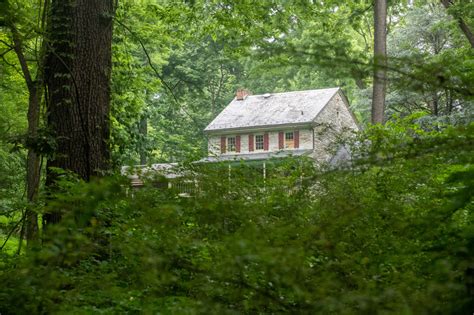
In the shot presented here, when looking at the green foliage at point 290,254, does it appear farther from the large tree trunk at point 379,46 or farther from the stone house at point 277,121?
the stone house at point 277,121

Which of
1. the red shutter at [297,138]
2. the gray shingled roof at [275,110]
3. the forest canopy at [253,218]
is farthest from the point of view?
the gray shingled roof at [275,110]

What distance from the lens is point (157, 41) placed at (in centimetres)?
1700

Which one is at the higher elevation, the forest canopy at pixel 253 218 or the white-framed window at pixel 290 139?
the white-framed window at pixel 290 139

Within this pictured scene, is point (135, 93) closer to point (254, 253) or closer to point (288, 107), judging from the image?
point (254, 253)

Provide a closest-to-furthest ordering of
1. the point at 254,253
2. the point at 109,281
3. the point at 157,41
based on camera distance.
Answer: the point at 254,253 → the point at 109,281 → the point at 157,41

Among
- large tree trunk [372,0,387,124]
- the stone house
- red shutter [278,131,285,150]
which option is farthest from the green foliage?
A: red shutter [278,131,285,150]

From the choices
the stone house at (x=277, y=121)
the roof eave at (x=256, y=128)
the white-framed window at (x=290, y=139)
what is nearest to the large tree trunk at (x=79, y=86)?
the stone house at (x=277, y=121)

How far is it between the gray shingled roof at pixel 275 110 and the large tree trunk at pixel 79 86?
3275 centimetres

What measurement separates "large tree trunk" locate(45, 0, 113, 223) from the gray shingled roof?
107ft

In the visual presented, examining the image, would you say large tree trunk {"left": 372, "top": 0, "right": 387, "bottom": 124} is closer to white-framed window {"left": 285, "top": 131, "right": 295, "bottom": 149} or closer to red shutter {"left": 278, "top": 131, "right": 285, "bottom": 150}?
white-framed window {"left": 285, "top": 131, "right": 295, "bottom": 149}

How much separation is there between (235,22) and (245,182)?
8493 mm

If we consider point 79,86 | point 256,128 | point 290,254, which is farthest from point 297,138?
point 290,254

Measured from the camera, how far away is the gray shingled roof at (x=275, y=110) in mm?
42094

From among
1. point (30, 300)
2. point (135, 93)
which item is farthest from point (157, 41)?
point (30, 300)
